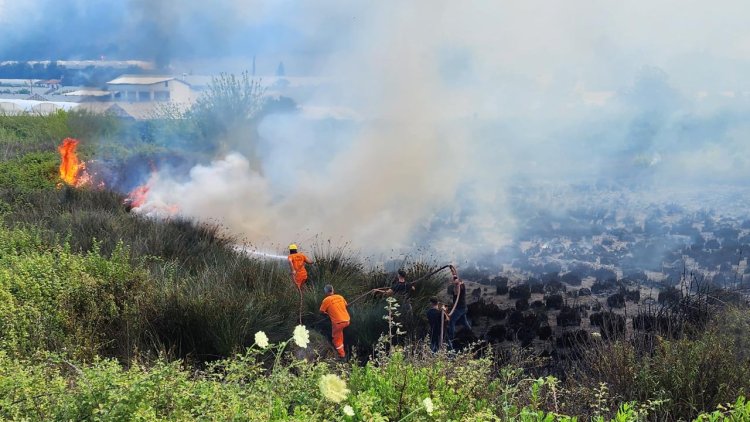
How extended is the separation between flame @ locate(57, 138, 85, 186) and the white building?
355 cm

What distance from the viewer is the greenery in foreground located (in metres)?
3.77

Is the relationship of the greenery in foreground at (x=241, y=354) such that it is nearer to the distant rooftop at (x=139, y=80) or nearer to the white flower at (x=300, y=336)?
the white flower at (x=300, y=336)

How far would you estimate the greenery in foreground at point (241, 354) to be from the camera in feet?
12.4

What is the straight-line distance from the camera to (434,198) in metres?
20.2

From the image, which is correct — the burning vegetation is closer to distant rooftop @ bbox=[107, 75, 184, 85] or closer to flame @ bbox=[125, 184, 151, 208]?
flame @ bbox=[125, 184, 151, 208]

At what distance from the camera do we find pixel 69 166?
1844 centimetres

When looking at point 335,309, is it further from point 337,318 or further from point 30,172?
point 30,172

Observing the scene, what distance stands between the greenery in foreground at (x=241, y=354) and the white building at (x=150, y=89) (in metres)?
9.90

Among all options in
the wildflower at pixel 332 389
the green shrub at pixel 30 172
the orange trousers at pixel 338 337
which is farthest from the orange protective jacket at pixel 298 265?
the green shrub at pixel 30 172

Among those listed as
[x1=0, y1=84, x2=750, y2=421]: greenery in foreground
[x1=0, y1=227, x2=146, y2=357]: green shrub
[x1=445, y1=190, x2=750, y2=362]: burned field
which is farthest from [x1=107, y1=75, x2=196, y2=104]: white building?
[x1=0, y1=227, x2=146, y2=357]: green shrub

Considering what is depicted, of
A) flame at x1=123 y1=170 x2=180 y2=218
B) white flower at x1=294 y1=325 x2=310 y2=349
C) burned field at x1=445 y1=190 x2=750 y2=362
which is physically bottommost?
burned field at x1=445 y1=190 x2=750 y2=362

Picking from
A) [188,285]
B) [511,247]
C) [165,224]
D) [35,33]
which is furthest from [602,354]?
[35,33]

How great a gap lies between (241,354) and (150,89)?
21.1 m

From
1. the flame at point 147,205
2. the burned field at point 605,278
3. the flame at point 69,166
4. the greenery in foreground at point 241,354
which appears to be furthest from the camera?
the flame at point 69,166
